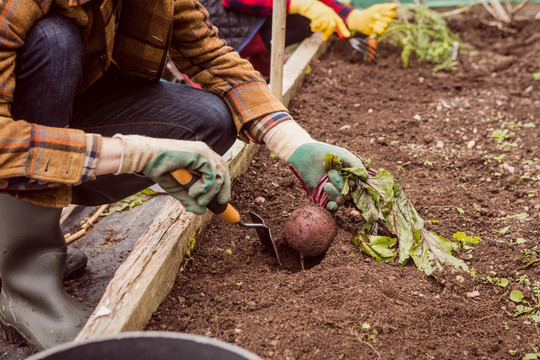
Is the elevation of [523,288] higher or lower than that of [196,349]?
lower

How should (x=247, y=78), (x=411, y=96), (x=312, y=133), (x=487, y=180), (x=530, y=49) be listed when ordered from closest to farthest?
1. (x=247, y=78)
2. (x=487, y=180)
3. (x=312, y=133)
4. (x=411, y=96)
5. (x=530, y=49)

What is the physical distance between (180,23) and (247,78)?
390 mm

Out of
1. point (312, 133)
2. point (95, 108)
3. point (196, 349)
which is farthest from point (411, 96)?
point (196, 349)

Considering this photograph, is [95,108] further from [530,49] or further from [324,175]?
[530,49]

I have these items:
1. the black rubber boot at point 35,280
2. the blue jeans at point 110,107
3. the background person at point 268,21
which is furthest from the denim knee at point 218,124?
the background person at point 268,21

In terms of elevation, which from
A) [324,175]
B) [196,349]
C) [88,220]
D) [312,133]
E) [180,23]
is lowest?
[88,220]

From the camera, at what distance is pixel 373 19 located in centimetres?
448

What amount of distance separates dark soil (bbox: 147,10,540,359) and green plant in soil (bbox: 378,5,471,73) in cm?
50

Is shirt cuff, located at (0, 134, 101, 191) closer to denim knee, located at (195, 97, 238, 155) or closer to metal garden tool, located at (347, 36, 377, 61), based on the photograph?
denim knee, located at (195, 97, 238, 155)

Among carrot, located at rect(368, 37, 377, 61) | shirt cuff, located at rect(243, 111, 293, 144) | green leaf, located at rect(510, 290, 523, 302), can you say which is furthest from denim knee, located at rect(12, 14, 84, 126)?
carrot, located at rect(368, 37, 377, 61)

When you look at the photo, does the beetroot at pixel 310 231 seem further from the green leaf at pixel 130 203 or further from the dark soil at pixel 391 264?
the green leaf at pixel 130 203

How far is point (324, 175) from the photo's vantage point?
2455 millimetres

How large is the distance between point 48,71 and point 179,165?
1.84ft

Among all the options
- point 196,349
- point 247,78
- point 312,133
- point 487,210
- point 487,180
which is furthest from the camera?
point 312,133
